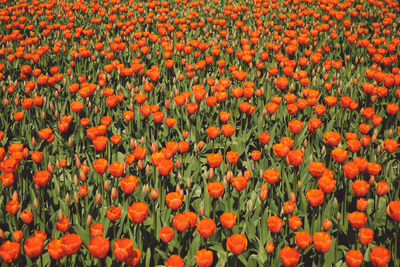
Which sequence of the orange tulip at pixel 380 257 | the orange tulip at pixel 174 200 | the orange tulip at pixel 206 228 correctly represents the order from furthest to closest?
1. the orange tulip at pixel 174 200
2. the orange tulip at pixel 206 228
3. the orange tulip at pixel 380 257

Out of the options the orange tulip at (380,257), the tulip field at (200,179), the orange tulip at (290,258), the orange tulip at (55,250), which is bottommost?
the tulip field at (200,179)

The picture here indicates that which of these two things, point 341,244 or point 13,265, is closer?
point 13,265

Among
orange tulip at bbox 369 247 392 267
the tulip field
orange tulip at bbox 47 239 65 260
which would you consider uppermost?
orange tulip at bbox 369 247 392 267

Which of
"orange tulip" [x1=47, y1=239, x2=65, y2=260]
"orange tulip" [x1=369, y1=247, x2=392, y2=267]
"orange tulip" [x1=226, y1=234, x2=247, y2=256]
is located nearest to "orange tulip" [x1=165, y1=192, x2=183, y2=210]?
"orange tulip" [x1=226, y1=234, x2=247, y2=256]

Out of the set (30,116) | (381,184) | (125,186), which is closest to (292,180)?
(381,184)

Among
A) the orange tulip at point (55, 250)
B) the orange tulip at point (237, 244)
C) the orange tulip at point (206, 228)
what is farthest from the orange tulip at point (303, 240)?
the orange tulip at point (55, 250)

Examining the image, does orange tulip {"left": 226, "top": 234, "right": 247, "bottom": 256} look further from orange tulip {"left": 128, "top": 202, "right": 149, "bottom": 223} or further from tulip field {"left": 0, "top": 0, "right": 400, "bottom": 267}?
orange tulip {"left": 128, "top": 202, "right": 149, "bottom": 223}

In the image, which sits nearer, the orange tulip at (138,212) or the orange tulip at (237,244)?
the orange tulip at (237,244)

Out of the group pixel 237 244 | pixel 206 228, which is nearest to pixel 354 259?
pixel 237 244

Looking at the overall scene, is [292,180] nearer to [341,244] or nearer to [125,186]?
[341,244]

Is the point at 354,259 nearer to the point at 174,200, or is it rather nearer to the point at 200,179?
the point at 174,200

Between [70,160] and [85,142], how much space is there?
38 cm

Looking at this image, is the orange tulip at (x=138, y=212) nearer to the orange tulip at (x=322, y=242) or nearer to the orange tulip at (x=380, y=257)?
the orange tulip at (x=322, y=242)

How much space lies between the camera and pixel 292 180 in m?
3.13
